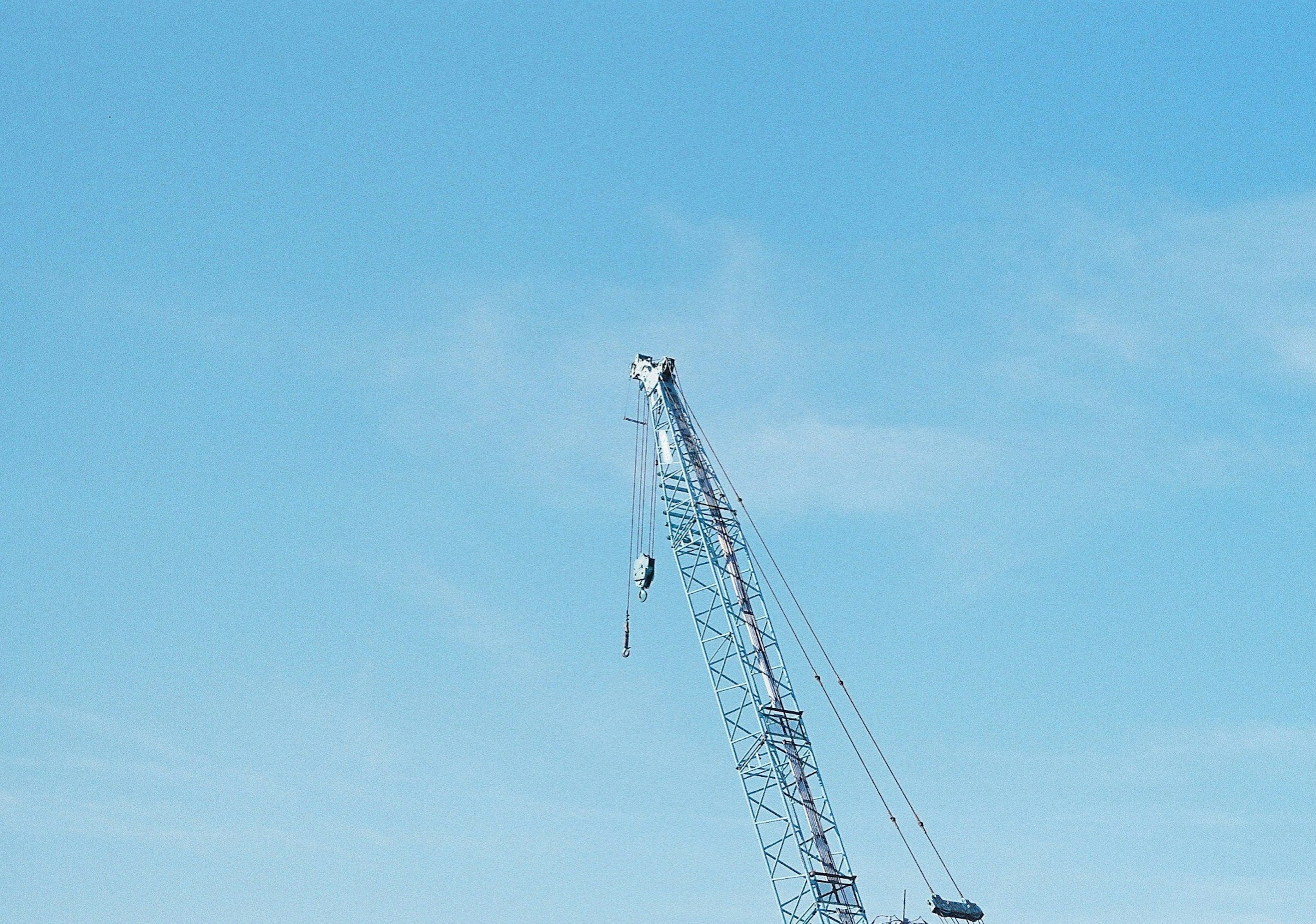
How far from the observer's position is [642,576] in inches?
3088

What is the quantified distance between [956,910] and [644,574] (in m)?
25.3

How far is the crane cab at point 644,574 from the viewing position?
257 ft

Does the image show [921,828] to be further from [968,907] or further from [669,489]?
[669,489]

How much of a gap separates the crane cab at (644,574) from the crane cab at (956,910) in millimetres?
23519

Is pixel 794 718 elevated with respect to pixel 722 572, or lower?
lower

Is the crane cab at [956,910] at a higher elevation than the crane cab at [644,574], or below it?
below

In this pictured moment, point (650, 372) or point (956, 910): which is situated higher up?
point (650, 372)

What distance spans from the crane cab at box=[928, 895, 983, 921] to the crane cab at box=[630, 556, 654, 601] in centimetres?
2352

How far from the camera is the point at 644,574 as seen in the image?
3086 inches

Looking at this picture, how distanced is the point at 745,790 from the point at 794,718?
190 inches

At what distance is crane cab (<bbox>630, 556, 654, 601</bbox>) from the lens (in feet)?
257

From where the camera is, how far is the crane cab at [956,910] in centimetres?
6869

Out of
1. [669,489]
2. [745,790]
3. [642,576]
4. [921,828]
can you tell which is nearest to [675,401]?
[669,489]

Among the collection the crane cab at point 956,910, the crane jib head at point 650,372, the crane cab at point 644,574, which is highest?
the crane jib head at point 650,372
